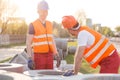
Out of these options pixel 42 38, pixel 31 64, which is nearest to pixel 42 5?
pixel 42 38

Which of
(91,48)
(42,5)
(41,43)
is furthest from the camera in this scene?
(41,43)

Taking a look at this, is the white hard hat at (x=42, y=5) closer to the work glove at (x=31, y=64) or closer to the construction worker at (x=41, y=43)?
the construction worker at (x=41, y=43)

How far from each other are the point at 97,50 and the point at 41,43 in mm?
1201

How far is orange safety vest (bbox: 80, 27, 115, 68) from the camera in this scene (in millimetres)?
4594

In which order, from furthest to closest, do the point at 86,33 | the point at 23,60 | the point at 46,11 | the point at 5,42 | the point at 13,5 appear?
the point at 13,5, the point at 5,42, the point at 23,60, the point at 46,11, the point at 86,33

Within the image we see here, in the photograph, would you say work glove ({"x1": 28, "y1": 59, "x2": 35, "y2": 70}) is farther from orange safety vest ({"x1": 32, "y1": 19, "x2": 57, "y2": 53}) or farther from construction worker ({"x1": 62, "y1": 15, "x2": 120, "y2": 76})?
construction worker ({"x1": 62, "y1": 15, "x2": 120, "y2": 76})

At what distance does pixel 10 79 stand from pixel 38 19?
2.70 meters

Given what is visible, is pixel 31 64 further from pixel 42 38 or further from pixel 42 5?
pixel 42 5

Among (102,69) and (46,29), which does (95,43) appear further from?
(46,29)

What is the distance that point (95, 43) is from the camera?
460cm

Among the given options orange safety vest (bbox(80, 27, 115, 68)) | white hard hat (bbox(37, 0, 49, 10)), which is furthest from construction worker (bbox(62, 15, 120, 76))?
white hard hat (bbox(37, 0, 49, 10))

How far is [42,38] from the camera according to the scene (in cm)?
559

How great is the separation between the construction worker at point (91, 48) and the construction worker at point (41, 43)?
110cm

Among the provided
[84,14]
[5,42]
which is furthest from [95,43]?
[84,14]
